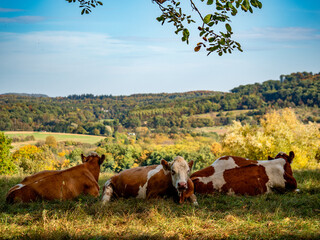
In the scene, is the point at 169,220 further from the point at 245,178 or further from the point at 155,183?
the point at 245,178

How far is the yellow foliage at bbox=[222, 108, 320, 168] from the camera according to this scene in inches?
1249

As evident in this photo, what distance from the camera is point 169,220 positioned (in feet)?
16.9

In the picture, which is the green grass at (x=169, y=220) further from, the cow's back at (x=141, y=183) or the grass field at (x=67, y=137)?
the grass field at (x=67, y=137)

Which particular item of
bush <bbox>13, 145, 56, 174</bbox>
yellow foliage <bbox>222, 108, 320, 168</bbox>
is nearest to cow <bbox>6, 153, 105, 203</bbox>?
yellow foliage <bbox>222, 108, 320, 168</bbox>

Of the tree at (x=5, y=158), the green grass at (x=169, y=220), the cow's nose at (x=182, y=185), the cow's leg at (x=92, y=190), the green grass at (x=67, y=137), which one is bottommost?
the green grass at (x=67, y=137)

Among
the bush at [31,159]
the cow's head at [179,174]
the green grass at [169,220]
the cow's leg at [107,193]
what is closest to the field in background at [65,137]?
the bush at [31,159]

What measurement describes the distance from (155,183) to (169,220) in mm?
1899

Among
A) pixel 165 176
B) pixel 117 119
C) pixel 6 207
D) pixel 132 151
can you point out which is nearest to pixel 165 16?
pixel 165 176

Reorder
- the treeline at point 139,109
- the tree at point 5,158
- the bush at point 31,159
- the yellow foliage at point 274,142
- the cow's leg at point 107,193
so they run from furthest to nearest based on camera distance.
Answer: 1. the treeline at point 139,109
2. the bush at point 31,159
3. the yellow foliage at point 274,142
4. the tree at point 5,158
5. the cow's leg at point 107,193

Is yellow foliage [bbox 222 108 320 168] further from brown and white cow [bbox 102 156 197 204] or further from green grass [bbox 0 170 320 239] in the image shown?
green grass [bbox 0 170 320 239]

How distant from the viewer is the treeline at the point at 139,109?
362 ft

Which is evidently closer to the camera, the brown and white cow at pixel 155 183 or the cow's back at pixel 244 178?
the brown and white cow at pixel 155 183

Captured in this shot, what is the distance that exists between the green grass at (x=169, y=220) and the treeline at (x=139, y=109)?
99370 millimetres

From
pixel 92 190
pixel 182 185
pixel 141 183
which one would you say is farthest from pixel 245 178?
pixel 92 190
